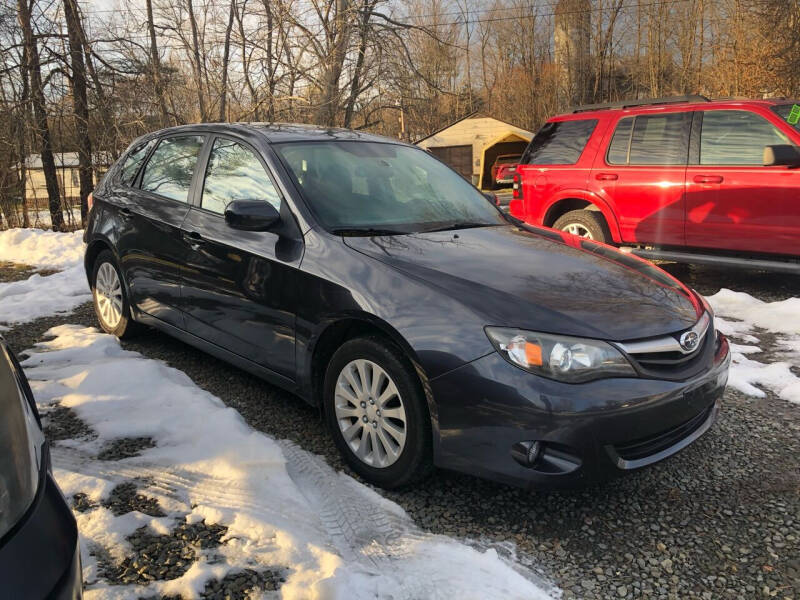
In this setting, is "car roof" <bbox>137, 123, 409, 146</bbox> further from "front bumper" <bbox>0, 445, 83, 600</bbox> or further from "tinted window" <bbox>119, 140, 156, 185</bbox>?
"front bumper" <bbox>0, 445, 83, 600</bbox>

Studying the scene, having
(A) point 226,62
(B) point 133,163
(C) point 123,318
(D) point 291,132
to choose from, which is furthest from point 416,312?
(A) point 226,62

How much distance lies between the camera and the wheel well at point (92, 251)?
4.91m

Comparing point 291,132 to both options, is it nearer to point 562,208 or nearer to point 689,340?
point 689,340

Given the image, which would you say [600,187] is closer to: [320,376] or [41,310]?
[320,376]

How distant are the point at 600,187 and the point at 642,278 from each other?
424 cm

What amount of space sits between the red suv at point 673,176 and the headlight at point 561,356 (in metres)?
4.49

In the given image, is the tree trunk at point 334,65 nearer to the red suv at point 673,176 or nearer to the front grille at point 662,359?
the red suv at point 673,176

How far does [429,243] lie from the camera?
3.07m

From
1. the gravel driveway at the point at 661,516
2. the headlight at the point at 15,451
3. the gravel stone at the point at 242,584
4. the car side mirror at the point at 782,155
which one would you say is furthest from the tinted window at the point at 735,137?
the headlight at the point at 15,451

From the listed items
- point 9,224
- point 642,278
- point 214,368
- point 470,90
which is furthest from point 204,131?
point 470,90

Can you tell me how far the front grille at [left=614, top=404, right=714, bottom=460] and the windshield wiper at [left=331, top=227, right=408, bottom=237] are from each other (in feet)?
4.88

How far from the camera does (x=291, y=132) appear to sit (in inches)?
151

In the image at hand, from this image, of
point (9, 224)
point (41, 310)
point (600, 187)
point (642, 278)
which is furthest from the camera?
point (9, 224)

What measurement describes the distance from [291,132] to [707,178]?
14.7ft
